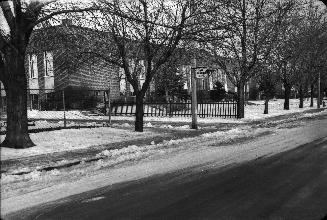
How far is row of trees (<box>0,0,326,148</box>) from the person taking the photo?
10508mm

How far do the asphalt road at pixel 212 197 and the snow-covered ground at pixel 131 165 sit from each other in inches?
21.7

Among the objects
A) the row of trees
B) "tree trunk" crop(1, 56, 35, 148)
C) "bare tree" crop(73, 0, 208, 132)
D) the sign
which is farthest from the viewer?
the sign

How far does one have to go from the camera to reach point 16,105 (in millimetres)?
11000

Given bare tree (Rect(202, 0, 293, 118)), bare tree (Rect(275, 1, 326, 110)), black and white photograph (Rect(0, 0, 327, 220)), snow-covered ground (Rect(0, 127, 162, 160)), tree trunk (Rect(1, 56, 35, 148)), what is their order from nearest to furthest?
black and white photograph (Rect(0, 0, 327, 220)) < tree trunk (Rect(1, 56, 35, 148)) < snow-covered ground (Rect(0, 127, 162, 160)) < bare tree (Rect(202, 0, 293, 118)) < bare tree (Rect(275, 1, 326, 110))

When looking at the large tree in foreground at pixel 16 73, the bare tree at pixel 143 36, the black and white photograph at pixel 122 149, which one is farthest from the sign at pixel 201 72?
the large tree in foreground at pixel 16 73

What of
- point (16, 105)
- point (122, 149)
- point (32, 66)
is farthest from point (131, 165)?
point (32, 66)

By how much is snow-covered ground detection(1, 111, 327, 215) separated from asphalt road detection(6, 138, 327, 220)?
552 millimetres

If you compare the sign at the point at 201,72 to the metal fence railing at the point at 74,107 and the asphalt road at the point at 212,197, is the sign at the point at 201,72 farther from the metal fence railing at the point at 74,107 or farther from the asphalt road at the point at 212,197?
the asphalt road at the point at 212,197

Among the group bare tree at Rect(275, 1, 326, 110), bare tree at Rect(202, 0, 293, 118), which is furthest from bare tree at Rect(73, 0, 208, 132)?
bare tree at Rect(275, 1, 326, 110)

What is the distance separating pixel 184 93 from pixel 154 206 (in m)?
40.4

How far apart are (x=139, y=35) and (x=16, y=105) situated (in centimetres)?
606

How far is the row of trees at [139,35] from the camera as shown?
414 inches

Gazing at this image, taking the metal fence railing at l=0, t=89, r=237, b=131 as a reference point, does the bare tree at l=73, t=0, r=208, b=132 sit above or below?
above

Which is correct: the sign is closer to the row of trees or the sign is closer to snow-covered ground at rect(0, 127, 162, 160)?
the row of trees
